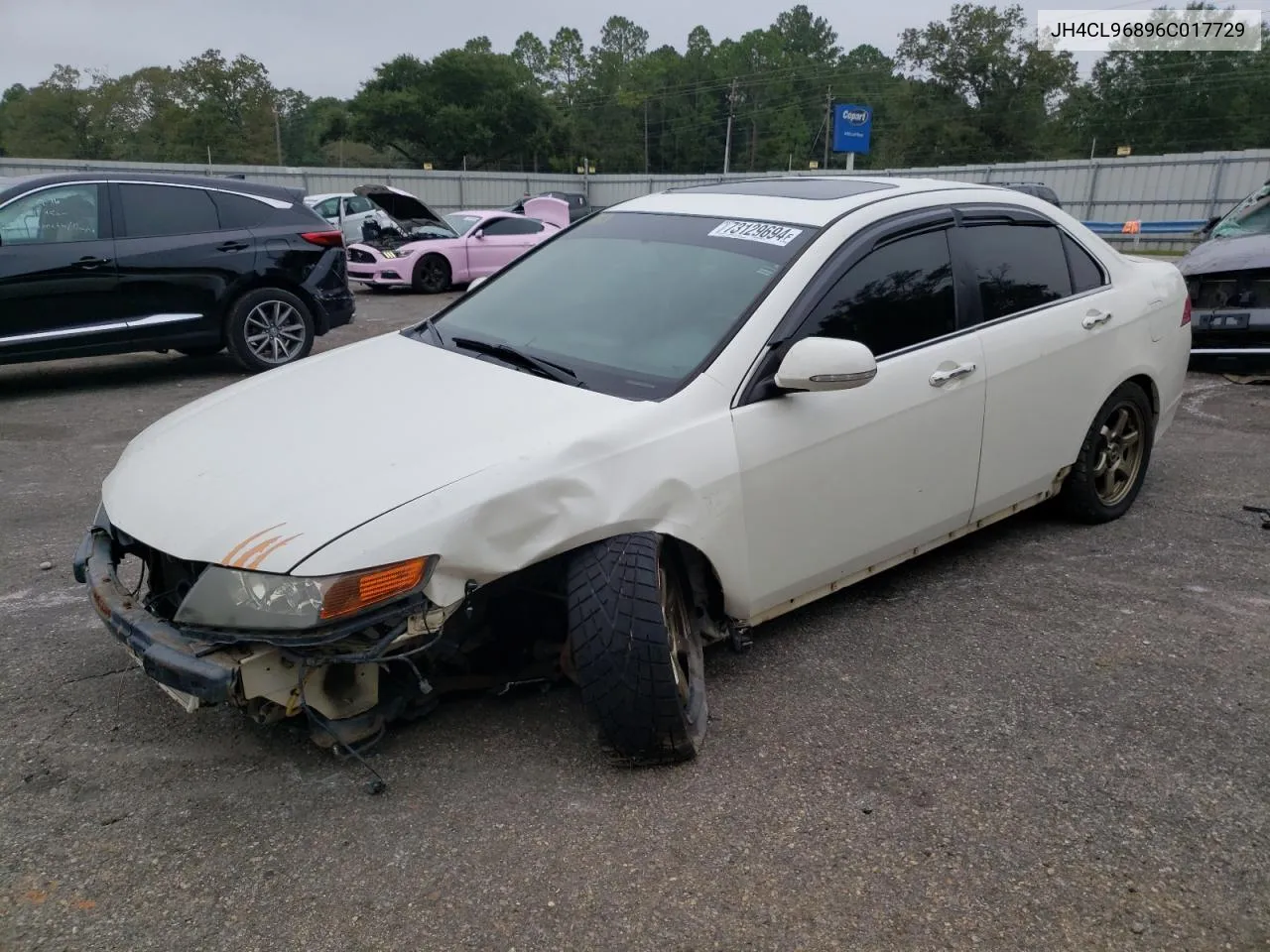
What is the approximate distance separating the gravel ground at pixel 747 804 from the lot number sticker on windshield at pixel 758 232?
139 centimetres

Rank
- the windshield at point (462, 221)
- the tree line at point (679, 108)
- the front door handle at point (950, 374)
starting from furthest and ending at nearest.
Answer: the tree line at point (679, 108), the windshield at point (462, 221), the front door handle at point (950, 374)

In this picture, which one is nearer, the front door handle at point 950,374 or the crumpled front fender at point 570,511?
the crumpled front fender at point 570,511

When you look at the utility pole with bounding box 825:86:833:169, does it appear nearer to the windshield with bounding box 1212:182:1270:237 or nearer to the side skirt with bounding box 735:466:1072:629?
the windshield with bounding box 1212:182:1270:237

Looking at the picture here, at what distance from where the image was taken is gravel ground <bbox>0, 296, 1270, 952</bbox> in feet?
7.36

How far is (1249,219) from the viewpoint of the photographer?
8.66m

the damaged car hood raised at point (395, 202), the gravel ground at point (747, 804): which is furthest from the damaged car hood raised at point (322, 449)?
the damaged car hood raised at point (395, 202)

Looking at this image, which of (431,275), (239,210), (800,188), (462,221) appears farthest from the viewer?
(462,221)

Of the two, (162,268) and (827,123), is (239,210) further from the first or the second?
(827,123)

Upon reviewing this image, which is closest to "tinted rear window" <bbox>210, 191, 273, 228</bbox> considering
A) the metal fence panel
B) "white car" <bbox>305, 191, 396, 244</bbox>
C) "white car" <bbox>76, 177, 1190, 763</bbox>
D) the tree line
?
"white car" <bbox>76, 177, 1190, 763</bbox>

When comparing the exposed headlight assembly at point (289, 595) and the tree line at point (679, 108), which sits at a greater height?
the tree line at point (679, 108)

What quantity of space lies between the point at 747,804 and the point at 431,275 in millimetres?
13995

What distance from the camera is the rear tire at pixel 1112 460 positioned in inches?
176

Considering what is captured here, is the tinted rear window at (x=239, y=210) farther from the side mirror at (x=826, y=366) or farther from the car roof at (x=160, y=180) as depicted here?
the side mirror at (x=826, y=366)

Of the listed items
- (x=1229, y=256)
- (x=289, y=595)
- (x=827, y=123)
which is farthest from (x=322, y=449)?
(x=827, y=123)
